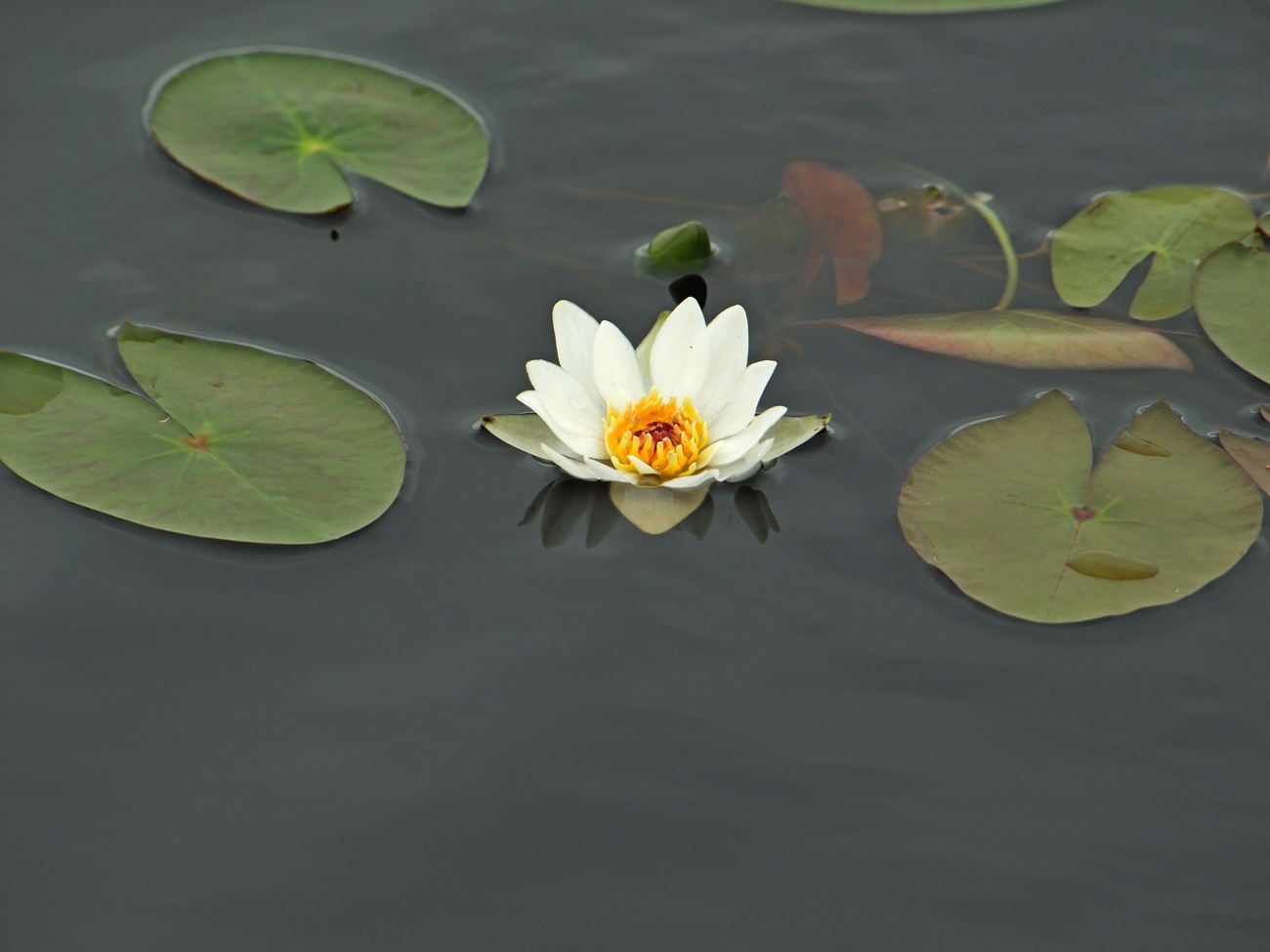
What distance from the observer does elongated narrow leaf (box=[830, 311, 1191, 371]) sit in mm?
3088

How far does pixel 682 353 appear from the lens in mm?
2816

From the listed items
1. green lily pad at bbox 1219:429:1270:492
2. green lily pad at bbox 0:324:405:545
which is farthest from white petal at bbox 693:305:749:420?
green lily pad at bbox 1219:429:1270:492

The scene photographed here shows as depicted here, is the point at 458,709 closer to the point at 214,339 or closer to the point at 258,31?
the point at 214,339

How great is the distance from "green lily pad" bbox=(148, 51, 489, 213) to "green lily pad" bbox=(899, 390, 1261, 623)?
69.2 inches

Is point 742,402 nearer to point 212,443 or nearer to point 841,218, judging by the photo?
point 841,218

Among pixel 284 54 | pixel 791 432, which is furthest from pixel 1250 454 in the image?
pixel 284 54

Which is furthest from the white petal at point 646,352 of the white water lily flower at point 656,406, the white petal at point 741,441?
the white petal at point 741,441

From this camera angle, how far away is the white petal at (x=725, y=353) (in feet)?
9.18

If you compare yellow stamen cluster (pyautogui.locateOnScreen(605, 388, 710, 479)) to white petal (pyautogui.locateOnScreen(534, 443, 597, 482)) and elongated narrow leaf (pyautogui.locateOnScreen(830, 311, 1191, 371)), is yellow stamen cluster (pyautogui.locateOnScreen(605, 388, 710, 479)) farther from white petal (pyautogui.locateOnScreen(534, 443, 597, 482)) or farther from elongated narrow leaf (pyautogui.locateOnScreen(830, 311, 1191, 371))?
elongated narrow leaf (pyautogui.locateOnScreen(830, 311, 1191, 371))

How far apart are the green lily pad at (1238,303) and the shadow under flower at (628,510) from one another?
4.63 feet

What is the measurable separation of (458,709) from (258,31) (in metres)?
2.74

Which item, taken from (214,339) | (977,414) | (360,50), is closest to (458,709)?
(214,339)

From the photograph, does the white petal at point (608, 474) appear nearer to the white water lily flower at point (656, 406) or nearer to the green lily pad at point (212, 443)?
the white water lily flower at point (656, 406)

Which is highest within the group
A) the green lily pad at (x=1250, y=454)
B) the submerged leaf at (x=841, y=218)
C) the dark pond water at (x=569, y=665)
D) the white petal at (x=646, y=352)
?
the submerged leaf at (x=841, y=218)
